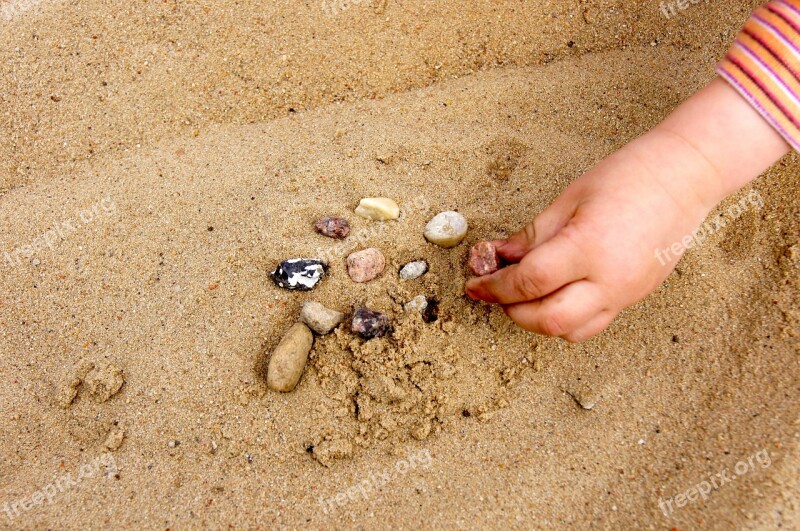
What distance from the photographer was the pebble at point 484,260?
67.6 inches

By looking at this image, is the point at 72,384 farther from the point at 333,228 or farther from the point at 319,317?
Result: the point at 333,228

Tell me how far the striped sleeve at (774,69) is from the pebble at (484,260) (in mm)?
732

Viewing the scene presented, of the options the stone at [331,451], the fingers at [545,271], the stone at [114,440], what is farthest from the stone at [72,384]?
the fingers at [545,271]

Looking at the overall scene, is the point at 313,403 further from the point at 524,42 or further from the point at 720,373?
the point at 524,42

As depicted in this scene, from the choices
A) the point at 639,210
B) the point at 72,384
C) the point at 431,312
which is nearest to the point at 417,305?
the point at 431,312

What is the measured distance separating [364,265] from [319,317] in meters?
0.23

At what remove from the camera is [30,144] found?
229 centimetres

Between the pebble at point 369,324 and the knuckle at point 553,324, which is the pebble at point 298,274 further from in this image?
the knuckle at point 553,324

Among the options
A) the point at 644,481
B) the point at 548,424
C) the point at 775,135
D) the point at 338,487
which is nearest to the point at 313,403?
the point at 338,487

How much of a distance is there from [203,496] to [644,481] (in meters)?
1.20

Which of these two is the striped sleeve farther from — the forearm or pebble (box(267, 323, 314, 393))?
pebble (box(267, 323, 314, 393))

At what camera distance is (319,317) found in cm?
177

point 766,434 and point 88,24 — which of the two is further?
point 88,24

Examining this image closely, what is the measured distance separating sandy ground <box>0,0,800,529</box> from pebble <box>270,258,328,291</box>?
53mm
